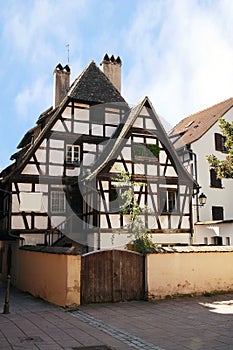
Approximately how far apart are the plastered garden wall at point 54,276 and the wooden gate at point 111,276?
1.47ft

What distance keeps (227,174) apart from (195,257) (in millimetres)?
3218

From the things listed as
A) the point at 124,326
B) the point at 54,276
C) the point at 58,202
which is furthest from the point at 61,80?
the point at 124,326

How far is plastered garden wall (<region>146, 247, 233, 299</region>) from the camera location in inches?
548

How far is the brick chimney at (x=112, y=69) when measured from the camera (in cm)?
2645

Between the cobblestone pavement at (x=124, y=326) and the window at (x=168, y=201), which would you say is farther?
the window at (x=168, y=201)

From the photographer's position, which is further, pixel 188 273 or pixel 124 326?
pixel 188 273

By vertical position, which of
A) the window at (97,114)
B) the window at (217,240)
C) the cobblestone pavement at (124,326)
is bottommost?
the cobblestone pavement at (124,326)

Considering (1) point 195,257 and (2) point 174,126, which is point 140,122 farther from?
(2) point 174,126

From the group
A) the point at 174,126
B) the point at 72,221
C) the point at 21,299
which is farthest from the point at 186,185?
the point at 174,126

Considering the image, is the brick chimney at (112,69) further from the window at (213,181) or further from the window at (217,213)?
the window at (217,213)

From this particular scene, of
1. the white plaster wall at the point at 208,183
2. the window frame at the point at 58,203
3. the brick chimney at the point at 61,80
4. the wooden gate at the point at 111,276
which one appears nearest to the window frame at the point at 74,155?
the window frame at the point at 58,203

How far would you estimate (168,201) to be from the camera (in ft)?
70.4

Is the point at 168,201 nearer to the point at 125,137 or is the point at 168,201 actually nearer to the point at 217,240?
the point at 125,137

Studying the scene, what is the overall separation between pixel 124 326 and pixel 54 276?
4.29 m
